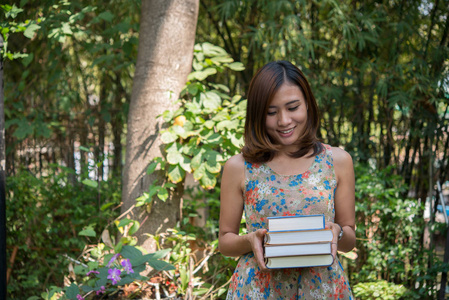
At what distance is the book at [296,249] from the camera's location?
3.96 feet

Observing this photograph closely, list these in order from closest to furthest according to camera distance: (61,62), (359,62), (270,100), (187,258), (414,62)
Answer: (270,100) → (187,258) → (414,62) → (359,62) → (61,62)

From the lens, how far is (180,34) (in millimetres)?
2793

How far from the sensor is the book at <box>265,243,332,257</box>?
1207 mm

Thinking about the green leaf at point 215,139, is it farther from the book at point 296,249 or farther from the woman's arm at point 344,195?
the book at point 296,249

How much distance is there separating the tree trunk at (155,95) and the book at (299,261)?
160 centimetres

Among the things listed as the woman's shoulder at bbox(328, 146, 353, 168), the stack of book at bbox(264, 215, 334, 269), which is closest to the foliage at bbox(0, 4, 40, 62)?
the woman's shoulder at bbox(328, 146, 353, 168)

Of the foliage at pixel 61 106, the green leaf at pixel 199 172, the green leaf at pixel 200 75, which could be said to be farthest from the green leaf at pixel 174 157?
the foliage at pixel 61 106

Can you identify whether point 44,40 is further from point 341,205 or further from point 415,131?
point 341,205

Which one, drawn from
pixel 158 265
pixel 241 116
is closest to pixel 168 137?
pixel 241 116

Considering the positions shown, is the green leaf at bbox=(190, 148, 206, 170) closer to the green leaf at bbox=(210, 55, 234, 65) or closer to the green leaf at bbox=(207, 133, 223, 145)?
the green leaf at bbox=(207, 133, 223, 145)

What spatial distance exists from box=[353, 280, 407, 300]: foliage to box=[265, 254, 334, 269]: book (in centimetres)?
170

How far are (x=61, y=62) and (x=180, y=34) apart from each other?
1.56 m

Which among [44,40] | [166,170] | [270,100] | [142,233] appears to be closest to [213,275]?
[142,233]

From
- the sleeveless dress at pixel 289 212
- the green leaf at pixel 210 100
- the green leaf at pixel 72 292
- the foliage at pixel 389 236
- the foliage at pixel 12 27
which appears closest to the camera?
the sleeveless dress at pixel 289 212
